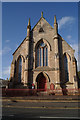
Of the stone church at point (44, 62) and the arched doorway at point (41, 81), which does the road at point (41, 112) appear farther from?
the arched doorway at point (41, 81)

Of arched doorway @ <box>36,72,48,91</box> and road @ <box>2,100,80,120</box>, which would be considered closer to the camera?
road @ <box>2,100,80,120</box>

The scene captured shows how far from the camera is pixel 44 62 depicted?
22109 mm

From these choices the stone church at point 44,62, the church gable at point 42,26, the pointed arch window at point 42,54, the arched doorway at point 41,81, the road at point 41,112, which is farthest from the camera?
the church gable at point 42,26

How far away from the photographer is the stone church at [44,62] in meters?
20.1

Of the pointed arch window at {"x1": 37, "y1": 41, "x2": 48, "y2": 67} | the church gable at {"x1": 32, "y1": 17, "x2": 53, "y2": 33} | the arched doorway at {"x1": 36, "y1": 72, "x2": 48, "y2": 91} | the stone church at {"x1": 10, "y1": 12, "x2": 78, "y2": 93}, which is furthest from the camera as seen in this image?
the church gable at {"x1": 32, "y1": 17, "x2": 53, "y2": 33}

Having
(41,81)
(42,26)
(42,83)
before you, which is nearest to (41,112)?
(42,83)

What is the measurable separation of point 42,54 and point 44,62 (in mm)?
1963

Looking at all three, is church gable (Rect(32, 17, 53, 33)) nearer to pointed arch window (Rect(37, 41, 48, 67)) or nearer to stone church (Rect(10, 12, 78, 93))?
stone church (Rect(10, 12, 78, 93))

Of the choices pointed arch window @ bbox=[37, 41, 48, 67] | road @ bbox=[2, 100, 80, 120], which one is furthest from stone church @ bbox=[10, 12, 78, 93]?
road @ bbox=[2, 100, 80, 120]

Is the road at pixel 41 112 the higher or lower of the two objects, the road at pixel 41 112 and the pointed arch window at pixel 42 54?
the lower

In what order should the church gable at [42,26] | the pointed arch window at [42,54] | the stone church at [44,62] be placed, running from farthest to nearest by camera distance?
the church gable at [42,26] → the pointed arch window at [42,54] → the stone church at [44,62]

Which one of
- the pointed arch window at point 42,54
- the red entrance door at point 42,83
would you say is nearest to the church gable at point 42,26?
the pointed arch window at point 42,54

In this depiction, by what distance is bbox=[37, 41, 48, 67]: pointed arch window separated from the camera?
2212 cm

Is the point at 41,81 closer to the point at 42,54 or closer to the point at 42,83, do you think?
the point at 42,83
